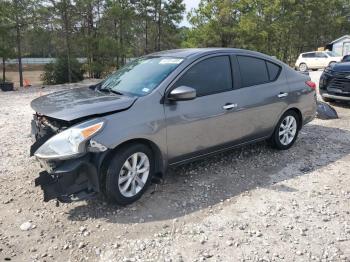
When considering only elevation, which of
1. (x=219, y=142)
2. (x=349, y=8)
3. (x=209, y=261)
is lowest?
(x=209, y=261)

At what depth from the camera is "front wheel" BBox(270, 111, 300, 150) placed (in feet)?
19.1

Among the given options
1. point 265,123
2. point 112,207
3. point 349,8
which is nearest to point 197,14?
point 265,123

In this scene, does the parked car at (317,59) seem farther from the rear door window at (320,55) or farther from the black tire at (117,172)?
Answer: the black tire at (117,172)

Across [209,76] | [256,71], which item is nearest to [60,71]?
[256,71]

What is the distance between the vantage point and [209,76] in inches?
190

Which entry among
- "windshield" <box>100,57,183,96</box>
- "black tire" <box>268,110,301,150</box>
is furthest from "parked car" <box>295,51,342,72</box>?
"windshield" <box>100,57,183,96</box>

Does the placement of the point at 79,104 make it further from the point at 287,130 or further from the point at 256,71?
the point at 287,130

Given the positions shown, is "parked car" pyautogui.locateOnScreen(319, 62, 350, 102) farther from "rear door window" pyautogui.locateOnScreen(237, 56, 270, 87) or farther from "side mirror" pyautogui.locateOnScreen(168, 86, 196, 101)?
"side mirror" pyautogui.locateOnScreen(168, 86, 196, 101)

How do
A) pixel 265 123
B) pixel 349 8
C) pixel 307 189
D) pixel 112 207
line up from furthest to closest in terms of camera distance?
pixel 349 8, pixel 265 123, pixel 307 189, pixel 112 207

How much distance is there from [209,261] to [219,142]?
1.95 meters

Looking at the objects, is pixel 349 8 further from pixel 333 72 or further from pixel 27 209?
pixel 27 209

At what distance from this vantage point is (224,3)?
27703mm

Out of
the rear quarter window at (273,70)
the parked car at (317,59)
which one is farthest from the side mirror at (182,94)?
the parked car at (317,59)

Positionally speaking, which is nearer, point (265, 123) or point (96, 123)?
point (96, 123)
